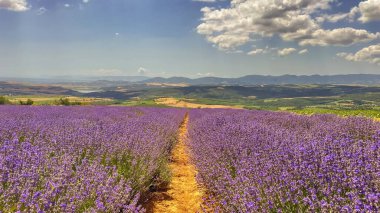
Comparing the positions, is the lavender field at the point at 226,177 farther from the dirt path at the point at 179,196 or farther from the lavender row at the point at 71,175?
the dirt path at the point at 179,196

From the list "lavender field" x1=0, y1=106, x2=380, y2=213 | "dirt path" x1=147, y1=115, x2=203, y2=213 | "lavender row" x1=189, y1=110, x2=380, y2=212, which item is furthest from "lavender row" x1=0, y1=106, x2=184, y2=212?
"lavender row" x1=189, y1=110, x2=380, y2=212

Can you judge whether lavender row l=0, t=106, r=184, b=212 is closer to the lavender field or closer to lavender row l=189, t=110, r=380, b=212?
the lavender field

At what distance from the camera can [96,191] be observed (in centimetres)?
307

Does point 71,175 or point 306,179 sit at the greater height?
point 306,179

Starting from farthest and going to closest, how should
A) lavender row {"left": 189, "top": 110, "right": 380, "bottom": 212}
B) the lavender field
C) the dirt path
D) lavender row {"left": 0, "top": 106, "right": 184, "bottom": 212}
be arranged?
the dirt path, lavender row {"left": 0, "top": 106, "right": 184, "bottom": 212}, the lavender field, lavender row {"left": 189, "top": 110, "right": 380, "bottom": 212}

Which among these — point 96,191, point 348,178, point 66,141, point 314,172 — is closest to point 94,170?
point 96,191

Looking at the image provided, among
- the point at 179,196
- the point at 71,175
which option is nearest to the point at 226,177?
the point at 179,196

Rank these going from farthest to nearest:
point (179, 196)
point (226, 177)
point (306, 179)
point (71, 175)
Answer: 1. point (179, 196)
2. point (226, 177)
3. point (71, 175)
4. point (306, 179)

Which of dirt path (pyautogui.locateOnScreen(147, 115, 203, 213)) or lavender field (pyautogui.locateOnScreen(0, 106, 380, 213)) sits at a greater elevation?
lavender field (pyautogui.locateOnScreen(0, 106, 380, 213))

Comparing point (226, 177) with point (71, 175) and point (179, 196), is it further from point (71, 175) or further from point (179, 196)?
point (71, 175)

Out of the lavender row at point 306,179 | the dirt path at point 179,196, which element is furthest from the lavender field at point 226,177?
the dirt path at point 179,196

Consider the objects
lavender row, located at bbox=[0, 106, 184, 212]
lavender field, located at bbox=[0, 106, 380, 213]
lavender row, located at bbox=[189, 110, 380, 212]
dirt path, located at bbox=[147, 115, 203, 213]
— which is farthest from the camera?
dirt path, located at bbox=[147, 115, 203, 213]

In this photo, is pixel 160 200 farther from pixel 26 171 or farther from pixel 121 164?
pixel 26 171

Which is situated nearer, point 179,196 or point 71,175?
point 71,175
